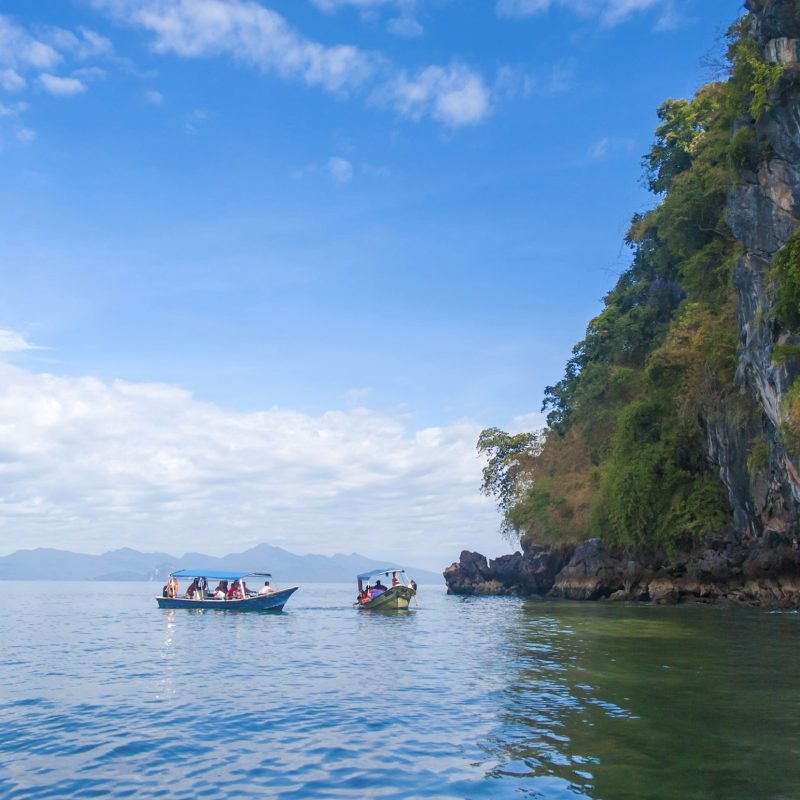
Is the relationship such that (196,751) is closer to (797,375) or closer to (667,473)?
(797,375)

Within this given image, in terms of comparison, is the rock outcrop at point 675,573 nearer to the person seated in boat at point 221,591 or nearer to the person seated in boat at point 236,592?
A: the person seated in boat at point 236,592

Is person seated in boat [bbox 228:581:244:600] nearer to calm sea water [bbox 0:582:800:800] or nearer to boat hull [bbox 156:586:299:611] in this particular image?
boat hull [bbox 156:586:299:611]

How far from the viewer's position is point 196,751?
9570 mm

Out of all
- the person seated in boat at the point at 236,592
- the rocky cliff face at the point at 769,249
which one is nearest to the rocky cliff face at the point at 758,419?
the rocky cliff face at the point at 769,249

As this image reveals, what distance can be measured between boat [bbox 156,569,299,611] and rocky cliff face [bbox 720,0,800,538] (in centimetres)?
2190

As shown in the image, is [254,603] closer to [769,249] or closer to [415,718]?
[415,718]

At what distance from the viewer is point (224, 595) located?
3838 cm

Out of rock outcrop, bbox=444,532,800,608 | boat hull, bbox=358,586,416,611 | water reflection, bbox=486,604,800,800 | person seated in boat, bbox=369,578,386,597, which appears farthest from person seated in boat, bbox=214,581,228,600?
water reflection, bbox=486,604,800,800

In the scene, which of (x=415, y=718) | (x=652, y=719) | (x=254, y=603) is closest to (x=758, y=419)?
(x=652, y=719)

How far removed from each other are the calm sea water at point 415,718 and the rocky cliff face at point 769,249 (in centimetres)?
773

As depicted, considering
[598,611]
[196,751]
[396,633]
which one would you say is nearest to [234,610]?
[396,633]

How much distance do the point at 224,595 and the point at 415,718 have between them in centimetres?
2929

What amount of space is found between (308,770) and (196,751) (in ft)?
6.28

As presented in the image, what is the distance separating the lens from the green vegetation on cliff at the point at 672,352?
97.2 ft
